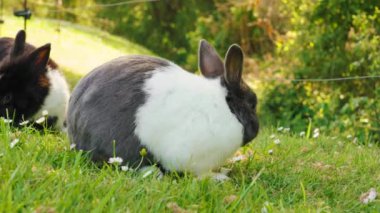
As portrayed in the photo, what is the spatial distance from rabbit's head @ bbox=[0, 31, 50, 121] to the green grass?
1.84 feet

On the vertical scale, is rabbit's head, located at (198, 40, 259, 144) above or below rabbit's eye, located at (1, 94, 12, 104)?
above

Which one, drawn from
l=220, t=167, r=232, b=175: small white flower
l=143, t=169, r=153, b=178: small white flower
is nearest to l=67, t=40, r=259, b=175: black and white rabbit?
l=220, t=167, r=232, b=175: small white flower

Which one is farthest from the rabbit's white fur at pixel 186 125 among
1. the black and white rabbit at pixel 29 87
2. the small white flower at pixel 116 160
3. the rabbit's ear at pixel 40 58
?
the rabbit's ear at pixel 40 58

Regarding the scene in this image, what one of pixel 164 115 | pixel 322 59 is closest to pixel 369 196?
pixel 164 115

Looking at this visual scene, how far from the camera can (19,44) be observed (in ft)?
14.4

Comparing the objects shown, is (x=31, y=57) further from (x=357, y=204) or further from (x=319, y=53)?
(x=319, y=53)

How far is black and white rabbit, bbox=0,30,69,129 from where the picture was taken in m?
4.18

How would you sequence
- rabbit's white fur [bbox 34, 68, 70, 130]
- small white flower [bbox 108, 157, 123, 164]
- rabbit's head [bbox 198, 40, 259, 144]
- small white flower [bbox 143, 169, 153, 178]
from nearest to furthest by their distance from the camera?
small white flower [bbox 143, 169, 153, 178] < small white flower [bbox 108, 157, 123, 164] < rabbit's head [bbox 198, 40, 259, 144] < rabbit's white fur [bbox 34, 68, 70, 130]

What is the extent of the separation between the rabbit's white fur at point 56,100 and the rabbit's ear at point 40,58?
17cm

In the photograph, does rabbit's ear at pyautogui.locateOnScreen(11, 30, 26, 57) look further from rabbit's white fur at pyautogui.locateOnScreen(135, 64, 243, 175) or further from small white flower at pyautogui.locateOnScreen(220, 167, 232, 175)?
small white flower at pyautogui.locateOnScreen(220, 167, 232, 175)

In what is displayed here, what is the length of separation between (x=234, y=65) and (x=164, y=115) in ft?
1.55

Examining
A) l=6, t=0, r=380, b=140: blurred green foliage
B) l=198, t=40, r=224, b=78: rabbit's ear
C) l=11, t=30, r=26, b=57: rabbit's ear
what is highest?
l=198, t=40, r=224, b=78: rabbit's ear

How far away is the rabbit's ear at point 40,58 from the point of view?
4301 millimetres

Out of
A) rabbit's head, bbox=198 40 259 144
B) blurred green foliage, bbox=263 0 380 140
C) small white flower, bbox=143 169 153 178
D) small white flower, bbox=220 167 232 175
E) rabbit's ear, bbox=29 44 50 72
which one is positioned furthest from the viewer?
blurred green foliage, bbox=263 0 380 140
